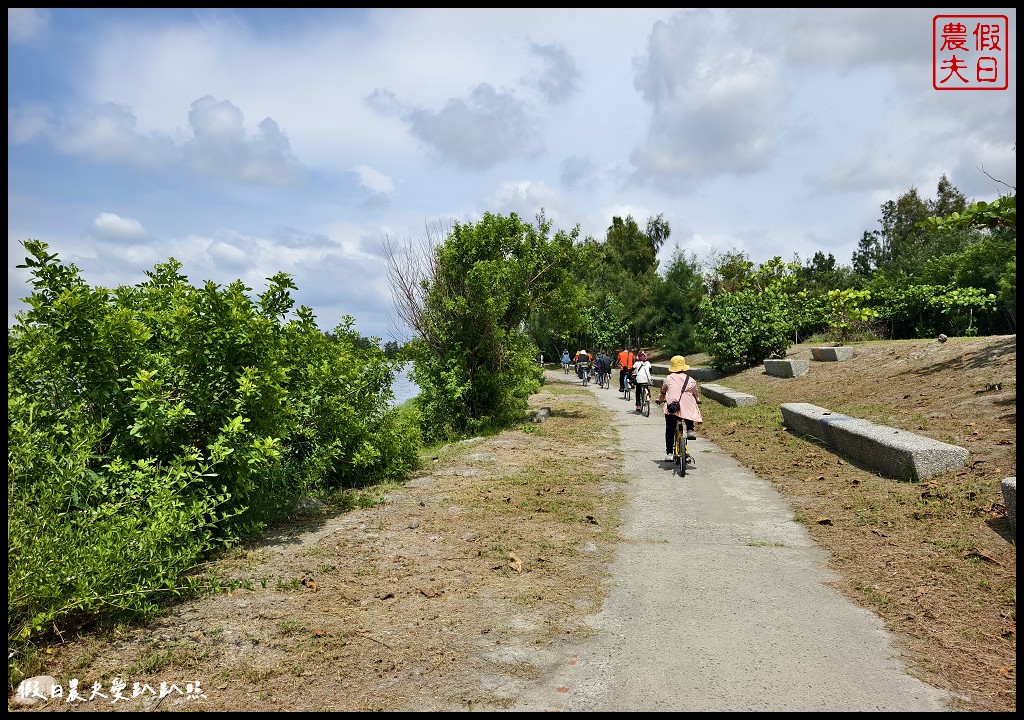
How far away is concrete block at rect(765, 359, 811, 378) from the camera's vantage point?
62.7 ft

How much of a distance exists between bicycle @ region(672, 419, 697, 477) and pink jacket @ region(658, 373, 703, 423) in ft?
0.57

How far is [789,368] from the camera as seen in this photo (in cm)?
1942

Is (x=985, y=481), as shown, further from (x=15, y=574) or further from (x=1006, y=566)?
(x=15, y=574)

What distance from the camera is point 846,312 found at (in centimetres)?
2617

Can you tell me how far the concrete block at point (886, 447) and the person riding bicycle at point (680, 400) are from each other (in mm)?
1991

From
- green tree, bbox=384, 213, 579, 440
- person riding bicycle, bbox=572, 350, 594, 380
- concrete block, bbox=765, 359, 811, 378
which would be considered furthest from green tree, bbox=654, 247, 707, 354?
green tree, bbox=384, 213, 579, 440

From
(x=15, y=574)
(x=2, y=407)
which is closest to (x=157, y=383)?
(x=2, y=407)

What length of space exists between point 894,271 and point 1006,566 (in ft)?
157

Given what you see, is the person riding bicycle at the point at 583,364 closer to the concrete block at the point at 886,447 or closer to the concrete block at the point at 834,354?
the concrete block at the point at 834,354

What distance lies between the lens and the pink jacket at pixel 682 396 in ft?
33.3

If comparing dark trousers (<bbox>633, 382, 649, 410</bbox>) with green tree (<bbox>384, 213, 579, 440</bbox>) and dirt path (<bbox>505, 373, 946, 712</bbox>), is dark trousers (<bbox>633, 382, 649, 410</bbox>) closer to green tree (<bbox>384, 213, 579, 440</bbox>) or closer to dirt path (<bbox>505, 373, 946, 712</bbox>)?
green tree (<bbox>384, 213, 579, 440</bbox>)

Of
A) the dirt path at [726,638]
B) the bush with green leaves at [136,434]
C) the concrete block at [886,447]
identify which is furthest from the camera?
the concrete block at [886,447]

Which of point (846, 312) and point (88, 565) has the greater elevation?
point (846, 312)

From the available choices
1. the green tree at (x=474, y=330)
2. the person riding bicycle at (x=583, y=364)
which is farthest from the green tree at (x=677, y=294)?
the green tree at (x=474, y=330)
